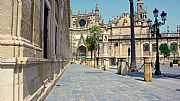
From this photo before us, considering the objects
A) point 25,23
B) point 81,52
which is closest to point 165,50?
point 81,52

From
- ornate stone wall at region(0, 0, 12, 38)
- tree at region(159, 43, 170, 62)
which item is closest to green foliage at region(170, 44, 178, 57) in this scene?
tree at region(159, 43, 170, 62)

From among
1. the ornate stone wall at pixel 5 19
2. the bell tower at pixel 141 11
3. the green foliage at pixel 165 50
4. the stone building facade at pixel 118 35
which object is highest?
the bell tower at pixel 141 11

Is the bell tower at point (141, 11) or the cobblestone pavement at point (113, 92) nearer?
the cobblestone pavement at point (113, 92)

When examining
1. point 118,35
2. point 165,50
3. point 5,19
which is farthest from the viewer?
point 118,35

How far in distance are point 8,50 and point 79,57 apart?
8354 centimetres

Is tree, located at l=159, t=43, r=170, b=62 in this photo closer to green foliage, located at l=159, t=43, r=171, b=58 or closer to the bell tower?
green foliage, located at l=159, t=43, r=171, b=58

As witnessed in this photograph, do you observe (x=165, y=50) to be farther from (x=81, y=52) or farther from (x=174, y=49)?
(x=81, y=52)

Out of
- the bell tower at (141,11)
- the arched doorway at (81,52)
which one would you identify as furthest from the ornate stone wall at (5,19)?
the bell tower at (141,11)

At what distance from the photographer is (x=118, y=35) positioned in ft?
297

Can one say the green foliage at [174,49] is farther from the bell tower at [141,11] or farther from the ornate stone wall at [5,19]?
the ornate stone wall at [5,19]

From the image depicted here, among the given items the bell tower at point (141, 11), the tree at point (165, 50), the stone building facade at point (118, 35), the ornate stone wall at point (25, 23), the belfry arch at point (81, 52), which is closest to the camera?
the ornate stone wall at point (25, 23)

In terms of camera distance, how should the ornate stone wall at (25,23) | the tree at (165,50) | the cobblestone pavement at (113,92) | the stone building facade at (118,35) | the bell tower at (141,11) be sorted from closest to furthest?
the ornate stone wall at (25,23) < the cobblestone pavement at (113,92) < the tree at (165,50) < the stone building facade at (118,35) < the bell tower at (141,11)

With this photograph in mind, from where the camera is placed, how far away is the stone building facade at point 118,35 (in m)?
84.7

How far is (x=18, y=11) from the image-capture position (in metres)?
4.04
